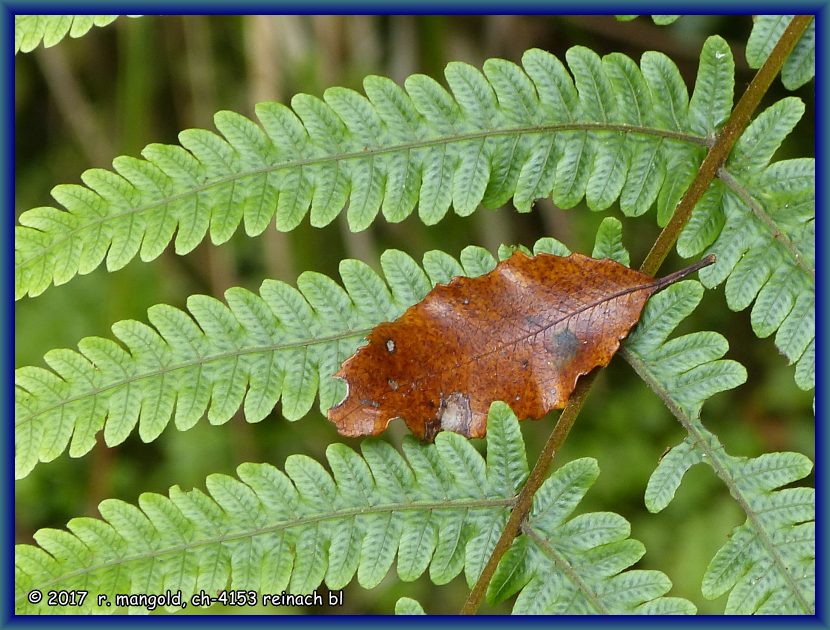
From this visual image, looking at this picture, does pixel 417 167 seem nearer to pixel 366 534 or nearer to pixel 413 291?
pixel 413 291

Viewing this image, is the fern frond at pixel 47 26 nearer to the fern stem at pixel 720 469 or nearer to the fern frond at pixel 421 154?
the fern frond at pixel 421 154

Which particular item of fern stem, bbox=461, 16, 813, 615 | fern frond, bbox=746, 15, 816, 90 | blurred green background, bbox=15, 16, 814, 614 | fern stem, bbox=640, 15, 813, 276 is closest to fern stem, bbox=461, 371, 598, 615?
fern stem, bbox=461, 16, 813, 615

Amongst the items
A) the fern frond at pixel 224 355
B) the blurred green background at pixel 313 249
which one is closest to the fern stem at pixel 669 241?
the fern frond at pixel 224 355

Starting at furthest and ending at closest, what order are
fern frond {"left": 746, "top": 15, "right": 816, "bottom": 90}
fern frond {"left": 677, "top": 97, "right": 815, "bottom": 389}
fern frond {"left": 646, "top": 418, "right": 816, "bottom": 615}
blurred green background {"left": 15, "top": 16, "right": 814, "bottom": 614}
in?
blurred green background {"left": 15, "top": 16, "right": 814, "bottom": 614}
fern frond {"left": 746, "top": 15, "right": 816, "bottom": 90}
fern frond {"left": 677, "top": 97, "right": 815, "bottom": 389}
fern frond {"left": 646, "top": 418, "right": 816, "bottom": 615}

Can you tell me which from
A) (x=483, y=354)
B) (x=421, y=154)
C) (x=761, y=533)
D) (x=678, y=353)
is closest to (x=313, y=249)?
(x=421, y=154)

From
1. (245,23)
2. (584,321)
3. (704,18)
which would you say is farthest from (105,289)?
(704,18)

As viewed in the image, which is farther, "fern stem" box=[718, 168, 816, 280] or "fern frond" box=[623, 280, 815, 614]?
"fern stem" box=[718, 168, 816, 280]

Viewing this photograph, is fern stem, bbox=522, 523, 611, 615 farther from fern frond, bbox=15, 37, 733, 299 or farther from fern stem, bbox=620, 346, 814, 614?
fern frond, bbox=15, 37, 733, 299

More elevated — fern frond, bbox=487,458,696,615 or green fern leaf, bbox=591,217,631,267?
green fern leaf, bbox=591,217,631,267
